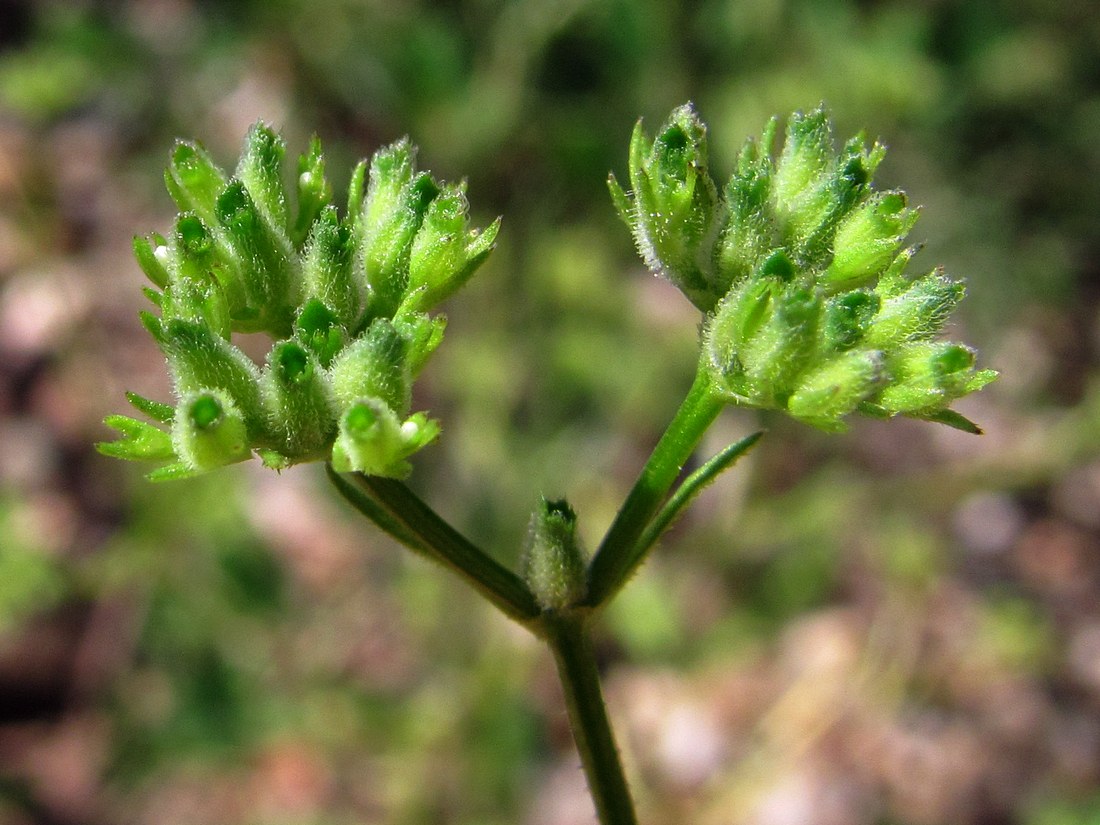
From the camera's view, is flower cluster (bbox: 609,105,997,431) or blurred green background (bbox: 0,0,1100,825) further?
blurred green background (bbox: 0,0,1100,825)

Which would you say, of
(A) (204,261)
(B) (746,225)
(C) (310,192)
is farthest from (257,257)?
(B) (746,225)

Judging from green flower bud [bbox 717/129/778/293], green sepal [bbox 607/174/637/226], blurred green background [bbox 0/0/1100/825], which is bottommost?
green flower bud [bbox 717/129/778/293]

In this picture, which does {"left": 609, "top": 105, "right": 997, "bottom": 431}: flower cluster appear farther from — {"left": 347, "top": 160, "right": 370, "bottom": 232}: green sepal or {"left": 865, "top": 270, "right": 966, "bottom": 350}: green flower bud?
{"left": 347, "top": 160, "right": 370, "bottom": 232}: green sepal

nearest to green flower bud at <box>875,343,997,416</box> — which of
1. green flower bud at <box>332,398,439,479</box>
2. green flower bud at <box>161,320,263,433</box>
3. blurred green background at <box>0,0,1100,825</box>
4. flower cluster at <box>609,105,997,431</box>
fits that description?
flower cluster at <box>609,105,997,431</box>

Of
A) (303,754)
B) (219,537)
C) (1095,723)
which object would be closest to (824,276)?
(219,537)

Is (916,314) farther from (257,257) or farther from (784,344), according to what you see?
(257,257)

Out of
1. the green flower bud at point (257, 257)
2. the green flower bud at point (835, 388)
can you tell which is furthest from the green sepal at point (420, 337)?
the green flower bud at point (835, 388)

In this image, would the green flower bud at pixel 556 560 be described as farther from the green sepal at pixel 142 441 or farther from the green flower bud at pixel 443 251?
the green sepal at pixel 142 441

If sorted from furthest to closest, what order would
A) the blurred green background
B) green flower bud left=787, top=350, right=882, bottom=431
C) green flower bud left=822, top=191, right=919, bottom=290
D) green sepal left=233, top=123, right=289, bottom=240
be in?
the blurred green background, green sepal left=233, top=123, right=289, bottom=240, green flower bud left=822, top=191, right=919, bottom=290, green flower bud left=787, top=350, right=882, bottom=431

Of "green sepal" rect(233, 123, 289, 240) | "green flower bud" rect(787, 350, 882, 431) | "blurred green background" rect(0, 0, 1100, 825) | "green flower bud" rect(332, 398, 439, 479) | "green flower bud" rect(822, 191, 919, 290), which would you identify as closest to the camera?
"green flower bud" rect(332, 398, 439, 479)
